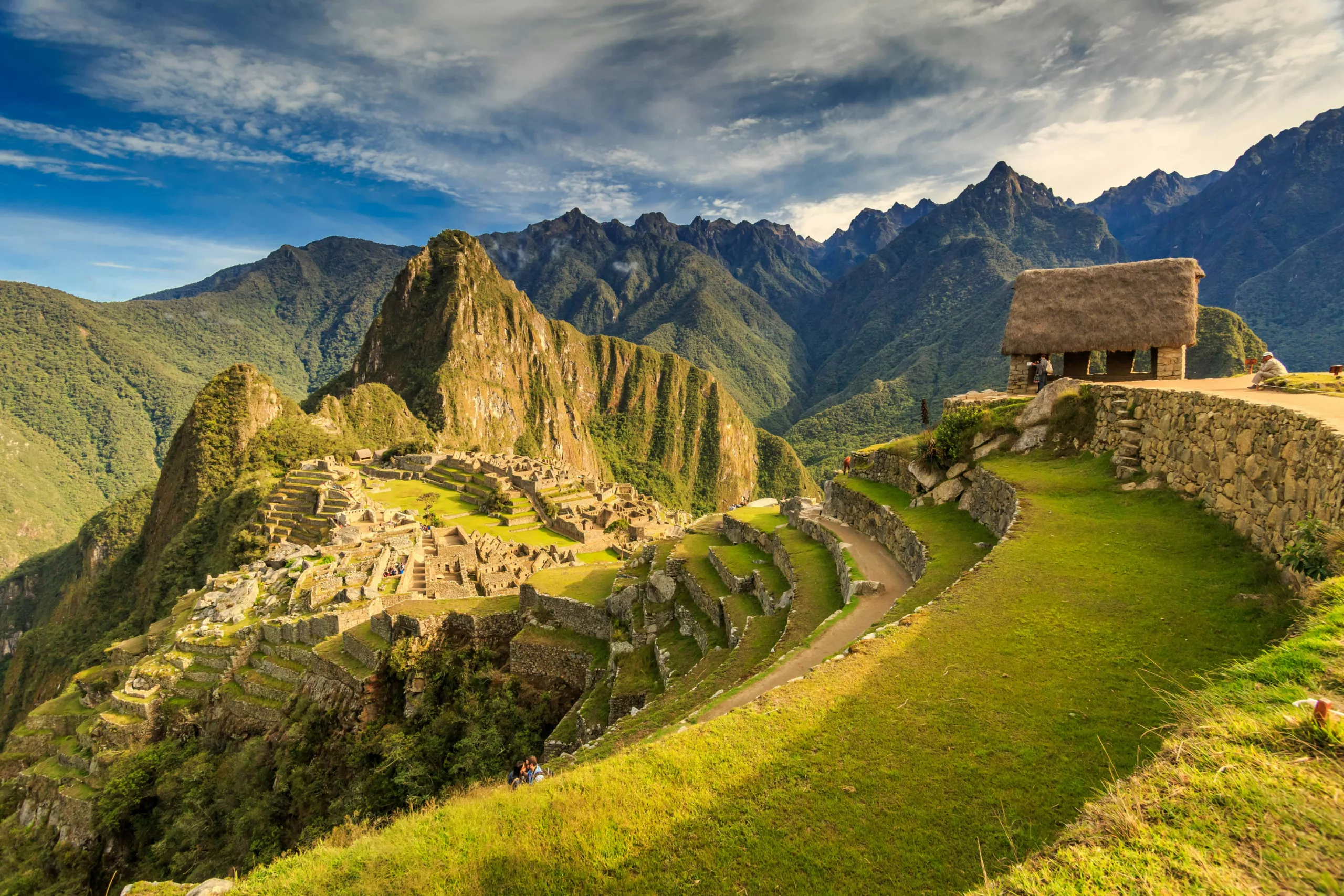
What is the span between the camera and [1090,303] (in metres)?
19.8

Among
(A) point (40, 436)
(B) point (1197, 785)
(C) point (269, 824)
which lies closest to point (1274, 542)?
(B) point (1197, 785)

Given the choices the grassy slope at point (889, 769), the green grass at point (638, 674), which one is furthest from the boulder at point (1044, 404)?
the green grass at point (638, 674)

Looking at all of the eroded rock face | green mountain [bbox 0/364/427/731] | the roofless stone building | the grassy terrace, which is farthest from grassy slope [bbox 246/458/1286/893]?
green mountain [bbox 0/364/427/731]

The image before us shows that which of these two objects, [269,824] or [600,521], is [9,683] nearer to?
[600,521]

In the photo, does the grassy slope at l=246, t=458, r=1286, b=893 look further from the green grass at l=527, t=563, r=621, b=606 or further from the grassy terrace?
the green grass at l=527, t=563, r=621, b=606

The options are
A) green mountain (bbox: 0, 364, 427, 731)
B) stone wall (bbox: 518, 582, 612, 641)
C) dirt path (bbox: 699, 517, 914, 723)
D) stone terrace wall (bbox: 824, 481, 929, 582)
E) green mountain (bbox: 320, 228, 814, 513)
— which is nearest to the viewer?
dirt path (bbox: 699, 517, 914, 723)

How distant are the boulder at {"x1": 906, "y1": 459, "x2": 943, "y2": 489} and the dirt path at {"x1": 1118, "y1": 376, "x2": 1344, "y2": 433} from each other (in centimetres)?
517

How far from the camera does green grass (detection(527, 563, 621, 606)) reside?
20406mm

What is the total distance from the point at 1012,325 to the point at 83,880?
3787 centimetres

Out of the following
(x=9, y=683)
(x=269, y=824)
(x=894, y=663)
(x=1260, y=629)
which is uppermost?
(x=1260, y=629)

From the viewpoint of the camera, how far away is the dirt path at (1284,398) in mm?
7141

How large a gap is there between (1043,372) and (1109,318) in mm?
3522

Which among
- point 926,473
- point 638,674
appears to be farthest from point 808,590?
point 926,473

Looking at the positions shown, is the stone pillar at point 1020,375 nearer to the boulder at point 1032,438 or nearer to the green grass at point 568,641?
the boulder at point 1032,438
